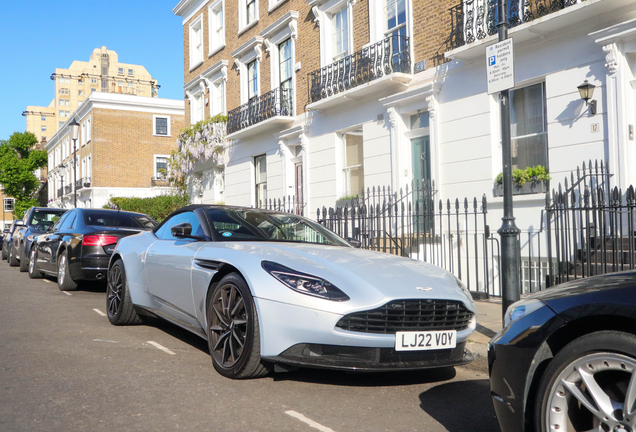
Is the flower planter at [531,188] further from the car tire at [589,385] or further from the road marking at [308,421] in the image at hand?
the car tire at [589,385]

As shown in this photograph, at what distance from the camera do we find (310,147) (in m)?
16.3

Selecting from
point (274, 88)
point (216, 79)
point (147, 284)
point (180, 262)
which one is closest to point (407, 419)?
point (180, 262)

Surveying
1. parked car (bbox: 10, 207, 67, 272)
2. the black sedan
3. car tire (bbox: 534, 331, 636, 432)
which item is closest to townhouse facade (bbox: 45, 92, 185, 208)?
parked car (bbox: 10, 207, 67, 272)

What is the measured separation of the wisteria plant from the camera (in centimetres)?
2139

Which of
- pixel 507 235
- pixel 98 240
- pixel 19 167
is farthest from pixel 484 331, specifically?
pixel 19 167

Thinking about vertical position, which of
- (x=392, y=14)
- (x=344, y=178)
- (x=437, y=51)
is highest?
(x=392, y=14)

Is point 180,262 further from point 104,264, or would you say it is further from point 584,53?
point 584,53

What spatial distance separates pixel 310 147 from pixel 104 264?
805 centimetres

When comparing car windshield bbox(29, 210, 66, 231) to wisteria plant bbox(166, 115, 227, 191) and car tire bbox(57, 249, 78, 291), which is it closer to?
car tire bbox(57, 249, 78, 291)

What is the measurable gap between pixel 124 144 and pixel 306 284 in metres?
40.4

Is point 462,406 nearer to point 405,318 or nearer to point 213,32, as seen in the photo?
point 405,318

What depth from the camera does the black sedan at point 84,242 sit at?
31.4 ft

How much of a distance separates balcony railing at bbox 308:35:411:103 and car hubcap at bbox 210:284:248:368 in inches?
374

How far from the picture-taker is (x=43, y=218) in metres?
15.2
